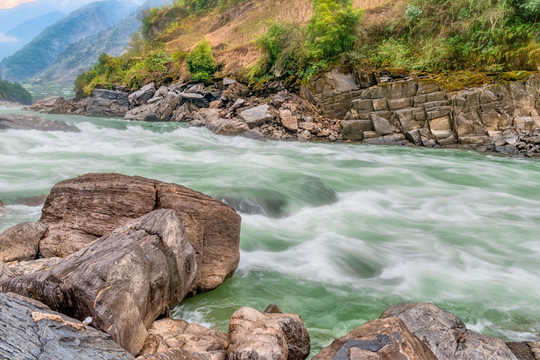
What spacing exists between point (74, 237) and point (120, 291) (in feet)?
8.07

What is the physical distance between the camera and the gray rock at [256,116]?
19.2 meters

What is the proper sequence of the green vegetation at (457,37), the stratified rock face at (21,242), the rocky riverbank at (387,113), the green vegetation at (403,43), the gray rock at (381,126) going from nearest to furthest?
the stratified rock face at (21,242) → the rocky riverbank at (387,113) → the green vegetation at (457,37) → the green vegetation at (403,43) → the gray rock at (381,126)

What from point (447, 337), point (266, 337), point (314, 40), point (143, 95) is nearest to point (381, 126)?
point (314, 40)

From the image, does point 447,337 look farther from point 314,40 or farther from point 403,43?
point 314,40

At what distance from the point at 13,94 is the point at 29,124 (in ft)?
209

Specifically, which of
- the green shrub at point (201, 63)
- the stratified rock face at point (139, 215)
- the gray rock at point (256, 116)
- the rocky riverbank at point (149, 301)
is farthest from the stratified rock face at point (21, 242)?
the green shrub at point (201, 63)

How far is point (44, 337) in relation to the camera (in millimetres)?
2350

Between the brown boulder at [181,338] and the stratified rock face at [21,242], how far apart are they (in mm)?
2522

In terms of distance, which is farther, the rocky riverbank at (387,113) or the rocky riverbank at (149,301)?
the rocky riverbank at (387,113)

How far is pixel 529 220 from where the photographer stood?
8.38 meters

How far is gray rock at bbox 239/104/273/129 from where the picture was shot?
19.2 m

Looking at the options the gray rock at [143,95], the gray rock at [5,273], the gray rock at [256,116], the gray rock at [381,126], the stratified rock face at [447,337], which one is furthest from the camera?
the gray rock at [143,95]

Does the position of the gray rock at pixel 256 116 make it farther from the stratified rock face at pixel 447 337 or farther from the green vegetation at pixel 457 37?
the stratified rock face at pixel 447 337

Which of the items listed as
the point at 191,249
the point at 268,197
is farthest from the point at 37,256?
the point at 268,197
